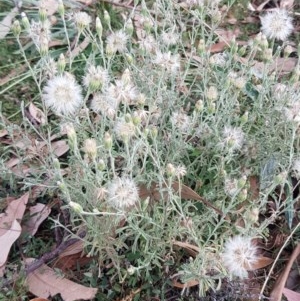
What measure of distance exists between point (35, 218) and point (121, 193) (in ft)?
1.88

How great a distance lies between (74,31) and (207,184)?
1.13 m

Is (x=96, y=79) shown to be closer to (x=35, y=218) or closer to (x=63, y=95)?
(x=63, y=95)

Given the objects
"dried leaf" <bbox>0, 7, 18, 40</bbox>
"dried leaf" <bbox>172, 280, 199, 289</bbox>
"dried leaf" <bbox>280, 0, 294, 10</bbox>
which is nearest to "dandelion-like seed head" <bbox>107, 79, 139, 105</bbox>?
"dried leaf" <bbox>172, 280, 199, 289</bbox>

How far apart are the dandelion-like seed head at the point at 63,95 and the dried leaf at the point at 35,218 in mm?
461

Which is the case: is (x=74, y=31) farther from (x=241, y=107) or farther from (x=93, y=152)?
(x=93, y=152)

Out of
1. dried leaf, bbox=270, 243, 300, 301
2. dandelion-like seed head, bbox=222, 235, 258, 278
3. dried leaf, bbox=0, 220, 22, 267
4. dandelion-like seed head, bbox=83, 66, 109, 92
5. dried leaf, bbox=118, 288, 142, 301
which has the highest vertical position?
dandelion-like seed head, bbox=83, 66, 109, 92

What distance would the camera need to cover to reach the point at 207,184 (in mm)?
1912

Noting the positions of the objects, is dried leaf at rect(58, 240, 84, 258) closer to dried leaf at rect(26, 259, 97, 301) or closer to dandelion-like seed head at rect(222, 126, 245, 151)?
dried leaf at rect(26, 259, 97, 301)

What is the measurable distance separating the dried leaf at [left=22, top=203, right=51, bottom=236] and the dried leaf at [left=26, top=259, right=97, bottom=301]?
0.15 metres

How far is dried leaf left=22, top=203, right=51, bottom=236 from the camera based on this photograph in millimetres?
1971

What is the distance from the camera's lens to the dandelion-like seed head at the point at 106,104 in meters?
1.58

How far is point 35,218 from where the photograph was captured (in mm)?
1991

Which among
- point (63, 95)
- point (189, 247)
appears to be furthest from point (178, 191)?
point (63, 95)

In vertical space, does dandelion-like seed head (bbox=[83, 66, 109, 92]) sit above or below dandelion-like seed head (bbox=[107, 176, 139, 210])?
above
